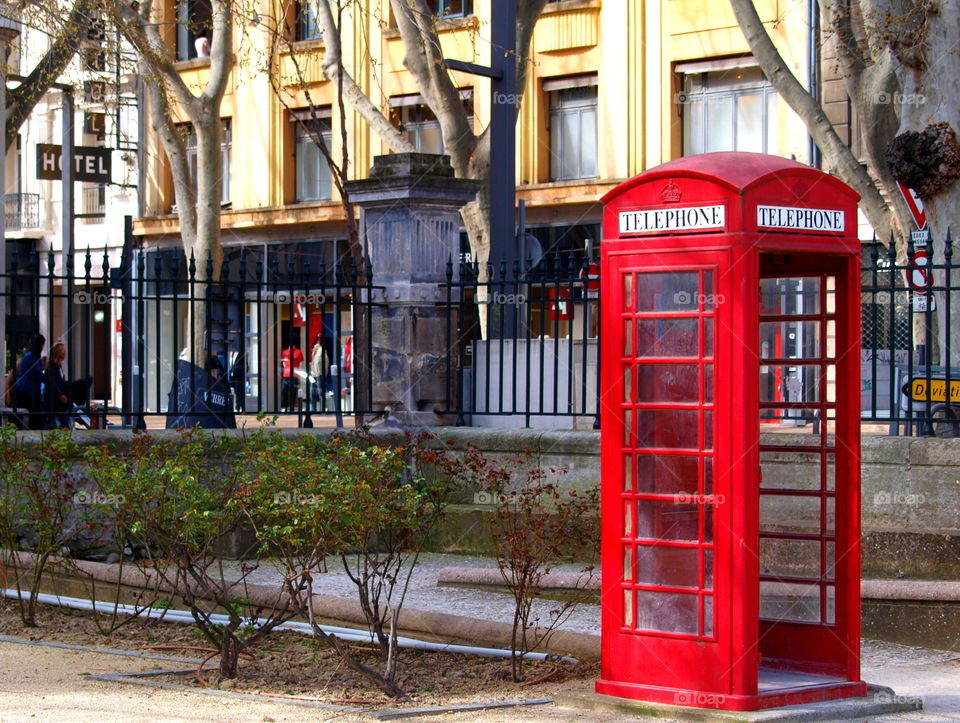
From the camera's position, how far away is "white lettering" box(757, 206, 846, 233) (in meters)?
6.44

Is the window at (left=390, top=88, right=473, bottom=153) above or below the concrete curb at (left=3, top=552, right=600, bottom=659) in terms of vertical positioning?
above

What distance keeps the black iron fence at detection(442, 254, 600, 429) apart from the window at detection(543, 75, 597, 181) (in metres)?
16.9

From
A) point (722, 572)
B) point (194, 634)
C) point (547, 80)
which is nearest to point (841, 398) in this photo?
point (722, 572)

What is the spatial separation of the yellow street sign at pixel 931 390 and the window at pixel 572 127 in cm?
1907

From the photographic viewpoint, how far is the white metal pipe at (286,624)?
7.87 m

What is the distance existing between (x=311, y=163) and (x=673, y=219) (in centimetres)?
2791

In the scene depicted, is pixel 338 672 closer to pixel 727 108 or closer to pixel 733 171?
pixel 733 171

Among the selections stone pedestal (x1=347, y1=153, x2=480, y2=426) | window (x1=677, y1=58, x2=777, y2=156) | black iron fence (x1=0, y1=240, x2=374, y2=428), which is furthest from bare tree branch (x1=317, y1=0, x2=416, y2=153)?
stone pedestal (x1=347, y1=153, x2=480, y2=426)

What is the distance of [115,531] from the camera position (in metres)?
10.3

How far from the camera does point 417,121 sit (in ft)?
103

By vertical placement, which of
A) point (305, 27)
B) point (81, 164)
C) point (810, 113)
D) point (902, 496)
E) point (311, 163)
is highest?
point (305, 27)

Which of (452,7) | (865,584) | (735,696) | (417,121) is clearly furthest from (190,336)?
(417,121)

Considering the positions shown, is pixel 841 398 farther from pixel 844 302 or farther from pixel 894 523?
pixel 894 523

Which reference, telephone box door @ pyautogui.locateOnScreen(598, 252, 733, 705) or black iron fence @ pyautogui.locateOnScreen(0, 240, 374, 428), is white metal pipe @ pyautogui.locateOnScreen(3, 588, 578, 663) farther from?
black iron fence @ pyautogui.locateOnScreen(0, 240, 374, 428)
